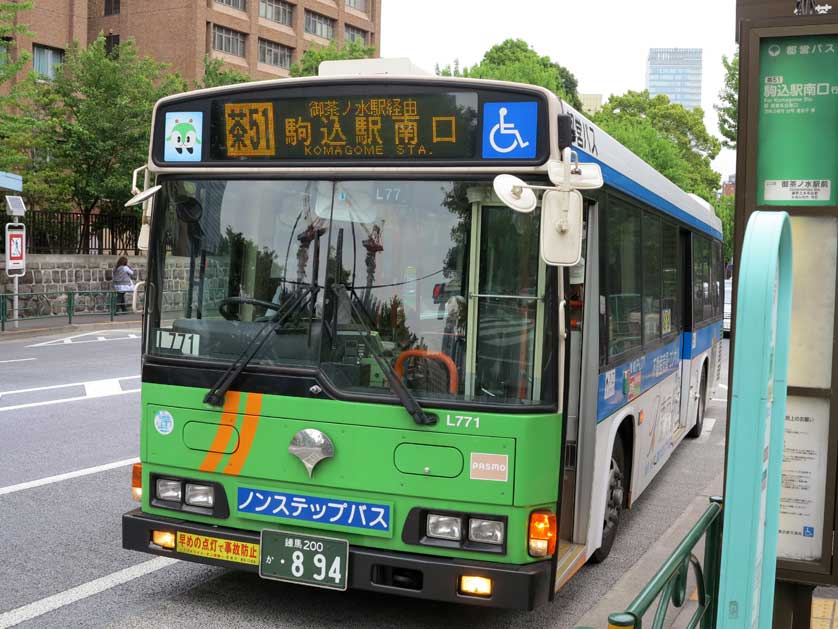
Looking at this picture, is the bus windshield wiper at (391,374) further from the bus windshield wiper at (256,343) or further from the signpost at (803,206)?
the signpost at (803,206)

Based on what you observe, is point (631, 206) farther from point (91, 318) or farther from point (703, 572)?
point (91, 318)

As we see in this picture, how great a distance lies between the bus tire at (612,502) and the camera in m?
6.60

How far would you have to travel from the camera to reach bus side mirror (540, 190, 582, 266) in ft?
15.1

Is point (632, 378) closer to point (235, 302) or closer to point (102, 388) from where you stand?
point (235, 302)

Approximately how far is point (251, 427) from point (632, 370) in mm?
3004

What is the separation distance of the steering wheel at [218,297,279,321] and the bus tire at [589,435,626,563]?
2549 mm

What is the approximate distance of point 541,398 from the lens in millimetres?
4953

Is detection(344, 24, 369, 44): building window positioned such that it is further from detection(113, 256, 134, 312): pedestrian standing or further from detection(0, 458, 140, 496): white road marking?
detection(0, 458, 140, 496): white road marking

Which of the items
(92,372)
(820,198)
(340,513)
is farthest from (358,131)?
(92,372)

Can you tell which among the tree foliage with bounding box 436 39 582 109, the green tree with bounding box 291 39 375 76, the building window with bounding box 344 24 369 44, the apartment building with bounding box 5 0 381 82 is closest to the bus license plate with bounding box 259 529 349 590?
the tree foliage with bounding box 436 39 582 109

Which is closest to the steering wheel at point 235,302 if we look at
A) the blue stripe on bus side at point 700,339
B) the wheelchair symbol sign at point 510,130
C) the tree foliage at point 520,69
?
the wheelchair symbol sign at point 510,130

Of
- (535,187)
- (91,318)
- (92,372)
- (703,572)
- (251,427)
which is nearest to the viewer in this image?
(703,572)

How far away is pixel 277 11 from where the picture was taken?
57250mm

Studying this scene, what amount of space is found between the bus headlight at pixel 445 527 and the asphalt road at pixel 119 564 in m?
0.87
